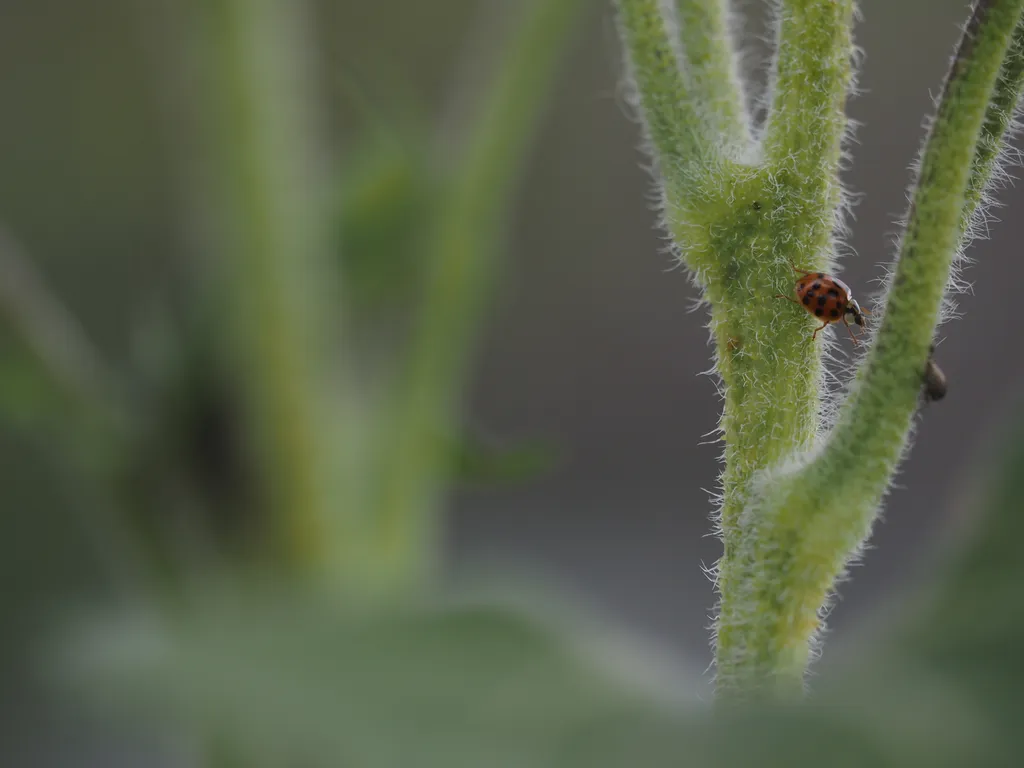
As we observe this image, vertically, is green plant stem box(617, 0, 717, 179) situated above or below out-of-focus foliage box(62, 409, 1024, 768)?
above

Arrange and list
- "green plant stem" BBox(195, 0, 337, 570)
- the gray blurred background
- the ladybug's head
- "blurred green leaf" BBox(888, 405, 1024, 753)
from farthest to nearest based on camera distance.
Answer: the gray blurred background → "green plant stem" BBox(195, 0, 337, 570) → the ladybug's head → "blurred green leaf" BBox(888, 405, 1024, 753)

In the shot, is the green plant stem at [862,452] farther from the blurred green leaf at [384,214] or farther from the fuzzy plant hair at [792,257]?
the blurred green leaf at [384,214]

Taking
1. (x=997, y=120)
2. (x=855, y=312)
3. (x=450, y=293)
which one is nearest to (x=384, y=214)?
(x=450, y=293)

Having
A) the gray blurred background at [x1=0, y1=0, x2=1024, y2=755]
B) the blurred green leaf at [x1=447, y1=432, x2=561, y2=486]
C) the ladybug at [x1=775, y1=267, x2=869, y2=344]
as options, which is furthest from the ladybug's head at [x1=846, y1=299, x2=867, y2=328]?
the gray blurred background at [x1=0, y1=0, x2=1024, y2=755]

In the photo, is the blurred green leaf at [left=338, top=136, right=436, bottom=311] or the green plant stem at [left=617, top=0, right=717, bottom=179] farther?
the blurred green leaf at [left=338, top=136, right=436, bottom=311]

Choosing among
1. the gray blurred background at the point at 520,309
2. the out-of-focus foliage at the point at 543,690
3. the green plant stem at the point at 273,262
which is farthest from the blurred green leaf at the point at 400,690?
the gray blurred background at the point at 520,309

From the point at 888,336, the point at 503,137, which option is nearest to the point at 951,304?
the point at 888,336

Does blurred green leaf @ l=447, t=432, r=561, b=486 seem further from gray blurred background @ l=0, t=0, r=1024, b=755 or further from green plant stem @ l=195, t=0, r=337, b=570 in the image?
gray blurred background @ l=0, t=0, r=1024, b=755
